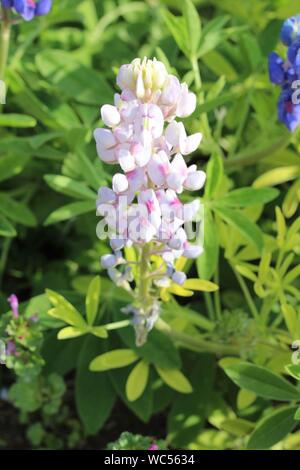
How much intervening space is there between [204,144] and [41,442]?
85 cm

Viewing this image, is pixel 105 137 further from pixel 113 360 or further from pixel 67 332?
pixel 113 360

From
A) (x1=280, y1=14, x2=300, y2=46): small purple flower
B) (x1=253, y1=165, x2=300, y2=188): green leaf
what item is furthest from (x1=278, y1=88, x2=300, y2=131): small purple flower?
(x1=253, y1=165, x2=300, y2=188): green leaf

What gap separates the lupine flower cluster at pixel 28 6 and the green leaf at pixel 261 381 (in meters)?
0.87

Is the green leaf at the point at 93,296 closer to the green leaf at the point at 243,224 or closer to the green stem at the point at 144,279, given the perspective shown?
the green stem at the point at 144,279

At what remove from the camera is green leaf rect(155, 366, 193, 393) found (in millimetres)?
1975

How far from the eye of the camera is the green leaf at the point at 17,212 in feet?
7.09

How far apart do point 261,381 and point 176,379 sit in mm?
247

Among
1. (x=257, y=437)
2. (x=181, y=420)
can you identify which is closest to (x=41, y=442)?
(x=181, y=420)

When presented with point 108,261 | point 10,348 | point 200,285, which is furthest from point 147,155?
point 10,348

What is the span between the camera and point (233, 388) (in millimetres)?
2230

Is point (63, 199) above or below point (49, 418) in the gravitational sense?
above

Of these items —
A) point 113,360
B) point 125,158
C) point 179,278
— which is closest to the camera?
point 125,158

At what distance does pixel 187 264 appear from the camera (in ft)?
6.54
